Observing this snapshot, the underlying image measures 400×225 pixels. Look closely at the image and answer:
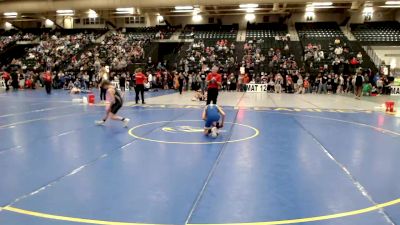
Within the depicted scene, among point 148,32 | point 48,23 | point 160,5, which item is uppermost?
point 160,5

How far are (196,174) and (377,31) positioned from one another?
3481 cm

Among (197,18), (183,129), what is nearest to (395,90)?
(183,129)

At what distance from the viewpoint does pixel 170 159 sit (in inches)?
248

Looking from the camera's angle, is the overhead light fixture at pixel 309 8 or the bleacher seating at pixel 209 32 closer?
the overhead light fixture at pixel 309 8

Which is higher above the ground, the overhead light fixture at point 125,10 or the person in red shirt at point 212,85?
the overhead light fixture at point 125,10

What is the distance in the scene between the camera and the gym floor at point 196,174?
4027 mm

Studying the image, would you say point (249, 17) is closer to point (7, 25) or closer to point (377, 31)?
point (377, 31)

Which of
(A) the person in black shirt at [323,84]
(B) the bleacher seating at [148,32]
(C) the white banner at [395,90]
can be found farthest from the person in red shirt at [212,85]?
(B) the bleacher seating at [148,32]

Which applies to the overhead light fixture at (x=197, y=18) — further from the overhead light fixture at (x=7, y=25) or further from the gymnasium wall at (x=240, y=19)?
the overhead light fixture at (x=7, y=25)

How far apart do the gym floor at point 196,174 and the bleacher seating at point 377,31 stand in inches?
1047

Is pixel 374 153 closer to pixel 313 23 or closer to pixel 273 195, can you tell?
pixel 273 195

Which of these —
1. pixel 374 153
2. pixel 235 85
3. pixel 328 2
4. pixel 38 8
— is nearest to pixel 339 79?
pixel 235 85

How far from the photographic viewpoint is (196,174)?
17.8ft

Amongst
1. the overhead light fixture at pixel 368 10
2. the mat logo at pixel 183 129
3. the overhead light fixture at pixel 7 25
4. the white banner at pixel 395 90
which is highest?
the overhead light fixture at pixel 368 10
